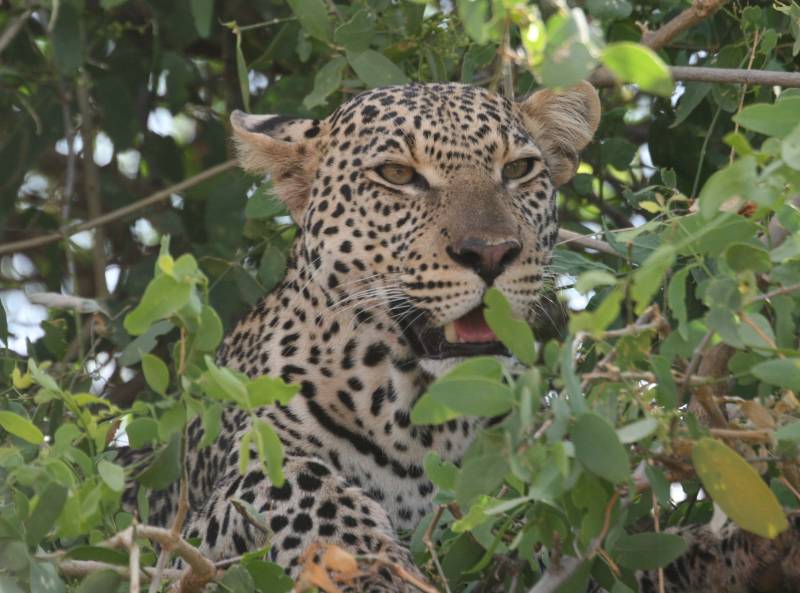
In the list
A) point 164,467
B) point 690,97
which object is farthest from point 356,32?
point 164,467

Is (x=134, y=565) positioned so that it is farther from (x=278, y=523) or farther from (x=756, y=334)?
(x=278, y=523)

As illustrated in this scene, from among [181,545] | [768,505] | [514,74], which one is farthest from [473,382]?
[514,74]

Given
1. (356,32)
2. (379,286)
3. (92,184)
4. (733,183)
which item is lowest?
(92,184)

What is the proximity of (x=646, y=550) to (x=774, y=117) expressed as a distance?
1.10m

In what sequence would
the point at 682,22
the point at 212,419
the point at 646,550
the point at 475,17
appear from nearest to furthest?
1. the point at 475,17
2. the point at 212,419
3. the point at 646,550
4. the point at 682,22

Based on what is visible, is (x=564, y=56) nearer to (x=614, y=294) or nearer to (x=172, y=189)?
(x=614, y=294)

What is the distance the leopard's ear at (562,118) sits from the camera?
6139mm

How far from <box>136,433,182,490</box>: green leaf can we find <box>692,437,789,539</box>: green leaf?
115 centimetres

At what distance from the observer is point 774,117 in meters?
3.51

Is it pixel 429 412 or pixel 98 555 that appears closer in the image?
pixel 429 412

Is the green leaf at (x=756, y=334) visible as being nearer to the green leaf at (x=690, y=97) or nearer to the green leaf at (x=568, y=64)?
the green leaf at (x=568, y=64)

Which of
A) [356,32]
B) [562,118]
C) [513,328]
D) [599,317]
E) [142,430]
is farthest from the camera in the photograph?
[562,118]

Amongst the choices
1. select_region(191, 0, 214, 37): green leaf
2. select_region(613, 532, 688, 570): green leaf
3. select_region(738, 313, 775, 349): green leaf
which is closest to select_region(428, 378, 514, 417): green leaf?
select_region(738, 313, 775, 349): green leaf

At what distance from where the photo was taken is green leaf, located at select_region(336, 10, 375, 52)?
582 centimetres
